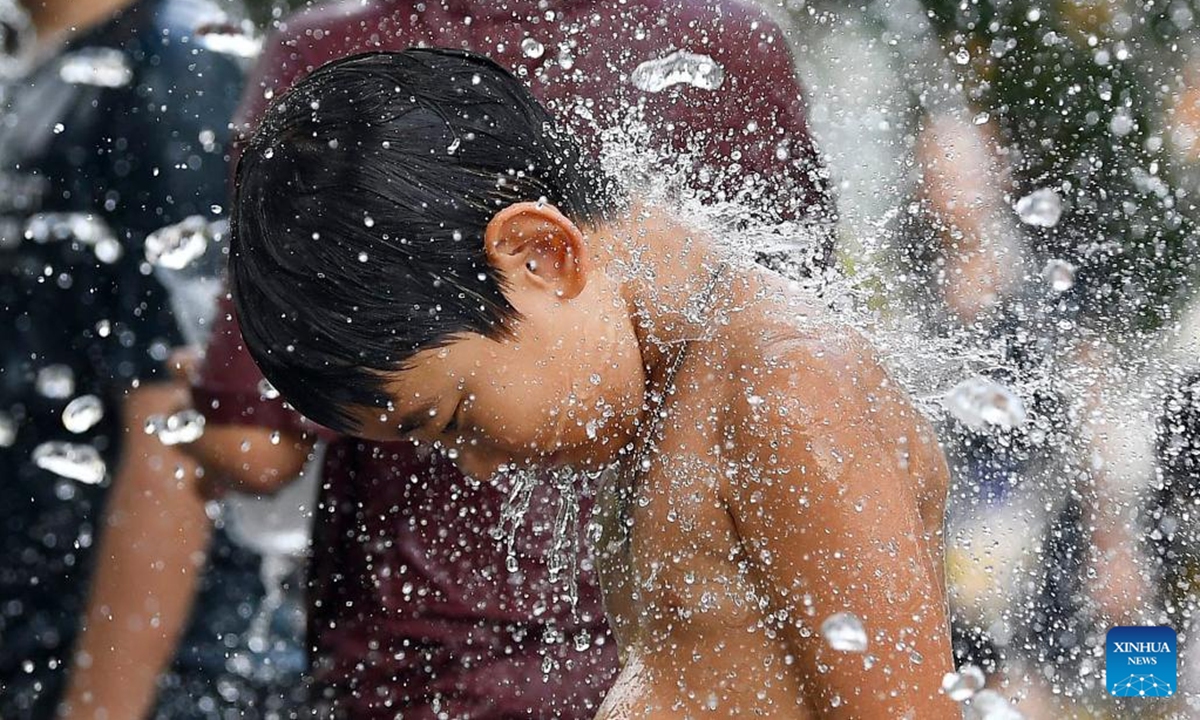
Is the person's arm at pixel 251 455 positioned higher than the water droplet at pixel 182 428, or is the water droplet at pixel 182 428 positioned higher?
the person's arm at pixel 251 455

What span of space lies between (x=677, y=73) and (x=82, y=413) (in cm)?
91

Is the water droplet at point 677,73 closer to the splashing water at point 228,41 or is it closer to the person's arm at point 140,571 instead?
the splashing water at point 228,41

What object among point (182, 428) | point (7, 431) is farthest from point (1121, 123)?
point (7, 431)

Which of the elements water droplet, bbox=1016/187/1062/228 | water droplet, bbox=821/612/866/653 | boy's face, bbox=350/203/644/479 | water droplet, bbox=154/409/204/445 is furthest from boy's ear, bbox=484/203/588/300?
water droplet, bbox=1016/187/1062/228

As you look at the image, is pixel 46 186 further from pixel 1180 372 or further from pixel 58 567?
pixel 1180 372

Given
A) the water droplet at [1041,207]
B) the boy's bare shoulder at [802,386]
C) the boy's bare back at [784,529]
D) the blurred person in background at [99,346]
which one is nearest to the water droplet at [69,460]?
the blurred person in background at [99,346]

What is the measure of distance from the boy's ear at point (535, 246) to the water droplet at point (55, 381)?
95cm

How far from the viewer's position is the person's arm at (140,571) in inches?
Result: 67.6

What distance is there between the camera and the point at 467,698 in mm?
1576

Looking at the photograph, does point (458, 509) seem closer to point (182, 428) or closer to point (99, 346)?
point (182, 428)

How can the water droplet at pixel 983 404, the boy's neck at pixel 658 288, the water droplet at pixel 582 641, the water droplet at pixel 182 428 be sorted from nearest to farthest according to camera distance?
the boy's neck at pixel 658 288 → the water droplet at pixel 983 404 → the water droplet at pixel 582 641 → the water droplet at pixel 182 428

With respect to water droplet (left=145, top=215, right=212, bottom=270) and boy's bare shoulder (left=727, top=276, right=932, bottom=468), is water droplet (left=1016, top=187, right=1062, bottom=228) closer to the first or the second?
boy's bare shoulder (left=727, top=276, right=932, bottom=468)

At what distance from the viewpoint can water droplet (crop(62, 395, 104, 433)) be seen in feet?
5.72

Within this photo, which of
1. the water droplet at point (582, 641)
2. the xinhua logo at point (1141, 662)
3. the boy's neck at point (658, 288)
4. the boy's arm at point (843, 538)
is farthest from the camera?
the xinhua logo at point (1141, 662)
